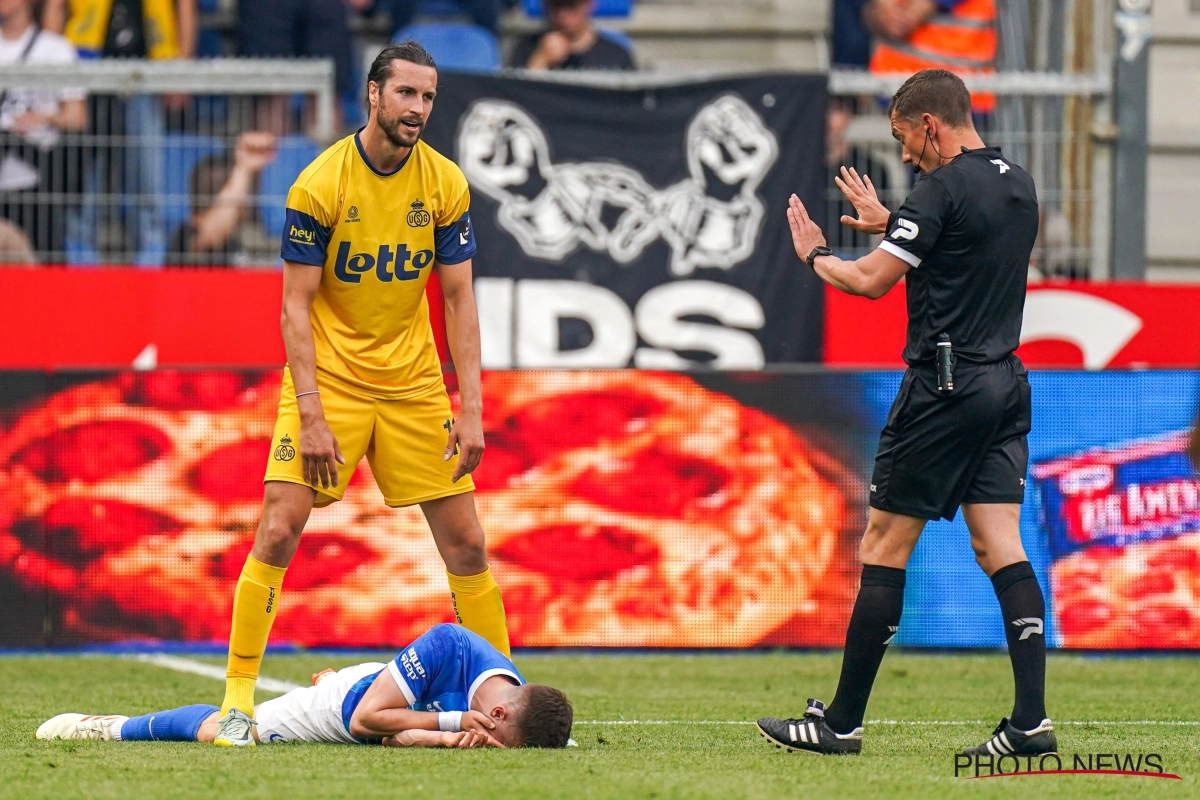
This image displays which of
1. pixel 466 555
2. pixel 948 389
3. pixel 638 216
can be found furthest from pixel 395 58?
pixel 638 216

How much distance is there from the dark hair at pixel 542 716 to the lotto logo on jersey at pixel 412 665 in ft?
1.22

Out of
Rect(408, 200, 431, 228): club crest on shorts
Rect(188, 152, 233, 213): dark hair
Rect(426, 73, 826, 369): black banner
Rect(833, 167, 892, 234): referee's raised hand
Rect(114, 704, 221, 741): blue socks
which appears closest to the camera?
Rect(833, 167, 892, 234): referee's raised hand

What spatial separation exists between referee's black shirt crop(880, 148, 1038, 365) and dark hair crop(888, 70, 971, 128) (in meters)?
0.14

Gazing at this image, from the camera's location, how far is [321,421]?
21.1 ft

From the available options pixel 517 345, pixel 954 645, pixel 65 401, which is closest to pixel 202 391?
pixel 65 401

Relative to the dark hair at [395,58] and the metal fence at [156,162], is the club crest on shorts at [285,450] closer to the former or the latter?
the dark hair at [395,58]

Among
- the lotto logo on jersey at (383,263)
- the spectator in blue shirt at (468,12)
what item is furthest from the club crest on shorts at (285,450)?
the spectator in blue shirt at (468,12)

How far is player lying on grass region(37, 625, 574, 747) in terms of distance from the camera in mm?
6027

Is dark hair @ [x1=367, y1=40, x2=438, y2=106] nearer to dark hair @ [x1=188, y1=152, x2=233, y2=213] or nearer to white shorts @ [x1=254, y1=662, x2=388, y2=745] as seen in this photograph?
white shorts @ [x1=254, y1=662, x2=388, y2=745]

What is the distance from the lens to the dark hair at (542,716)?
19.7 feet

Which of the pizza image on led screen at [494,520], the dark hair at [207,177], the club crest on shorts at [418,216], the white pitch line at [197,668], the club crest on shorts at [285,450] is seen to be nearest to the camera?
the club crest on shorts at [285,450]

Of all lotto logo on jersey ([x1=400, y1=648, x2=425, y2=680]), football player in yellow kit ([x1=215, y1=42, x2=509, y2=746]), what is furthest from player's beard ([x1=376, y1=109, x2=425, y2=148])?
lotto logo on jersey ([x1=400, y1=648, x2=425, y2=680])

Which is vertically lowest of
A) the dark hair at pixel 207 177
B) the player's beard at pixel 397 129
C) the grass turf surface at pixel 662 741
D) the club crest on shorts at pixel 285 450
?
the grass turf surface at pixel 662 741

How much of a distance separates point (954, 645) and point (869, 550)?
410cm
